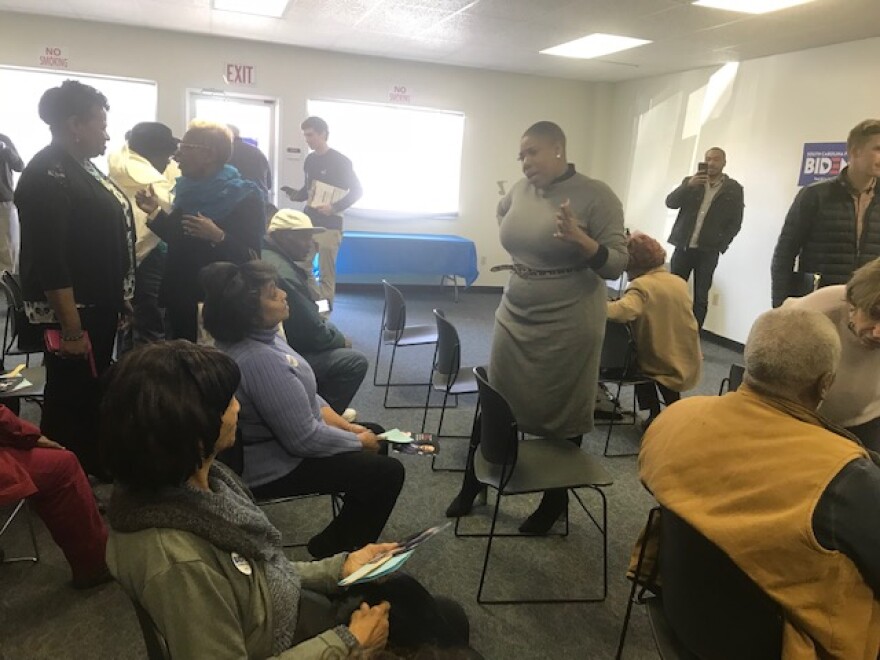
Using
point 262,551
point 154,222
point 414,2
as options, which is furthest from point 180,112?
point 262,551

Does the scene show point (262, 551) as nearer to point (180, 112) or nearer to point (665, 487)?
point (665, 487)

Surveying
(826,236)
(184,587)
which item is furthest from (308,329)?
(826,236)

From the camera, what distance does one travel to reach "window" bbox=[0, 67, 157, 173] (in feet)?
19.2

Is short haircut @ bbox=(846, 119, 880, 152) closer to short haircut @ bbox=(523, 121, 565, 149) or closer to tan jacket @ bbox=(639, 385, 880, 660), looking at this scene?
short haircut @ bbox=(523, 121, 565, 149)

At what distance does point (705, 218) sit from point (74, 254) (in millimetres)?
4583

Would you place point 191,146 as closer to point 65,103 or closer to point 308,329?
point 65,103

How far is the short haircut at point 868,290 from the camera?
1.66 m

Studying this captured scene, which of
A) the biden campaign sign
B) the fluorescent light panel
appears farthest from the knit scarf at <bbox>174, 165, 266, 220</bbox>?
the biden campaign sign

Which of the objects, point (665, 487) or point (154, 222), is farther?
point (154, 222)

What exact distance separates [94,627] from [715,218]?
4.93 metres

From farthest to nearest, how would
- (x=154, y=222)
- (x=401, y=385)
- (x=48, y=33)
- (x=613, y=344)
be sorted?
(x=48, y=33), (x=401, y=385), (x=613, y=344), (x=154, y=222)

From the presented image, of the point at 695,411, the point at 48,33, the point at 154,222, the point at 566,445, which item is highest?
the point at 48,33

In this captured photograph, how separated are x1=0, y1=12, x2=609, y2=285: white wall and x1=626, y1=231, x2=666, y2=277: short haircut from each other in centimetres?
445

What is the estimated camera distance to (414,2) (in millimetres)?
4281
